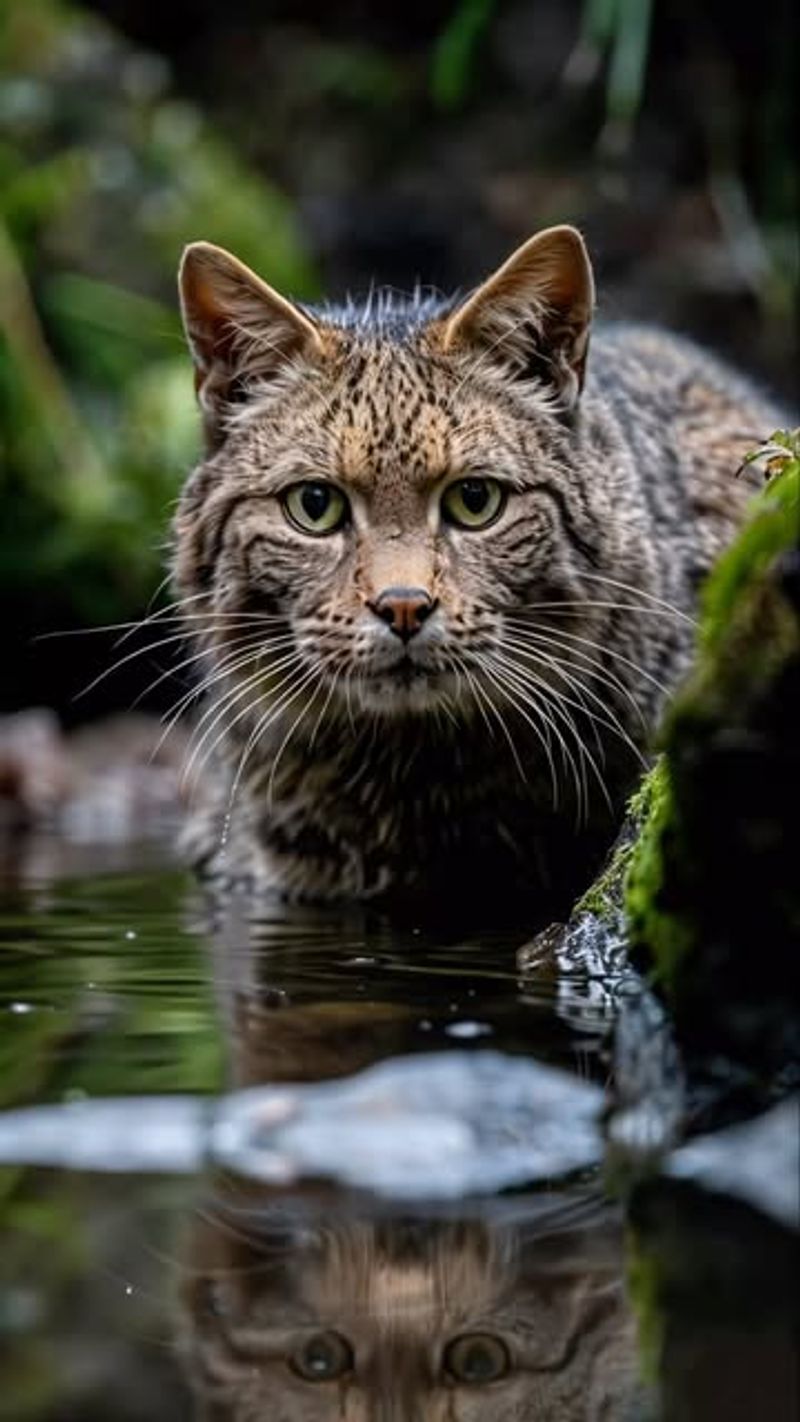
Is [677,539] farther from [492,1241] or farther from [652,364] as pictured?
[492,1241]

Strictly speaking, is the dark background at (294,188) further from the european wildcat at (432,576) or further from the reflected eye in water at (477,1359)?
the reflected eye in water at (477,1359)

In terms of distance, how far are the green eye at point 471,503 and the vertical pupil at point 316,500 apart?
9.7 inches

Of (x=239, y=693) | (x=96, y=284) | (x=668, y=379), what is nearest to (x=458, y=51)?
(x=96, y=284)

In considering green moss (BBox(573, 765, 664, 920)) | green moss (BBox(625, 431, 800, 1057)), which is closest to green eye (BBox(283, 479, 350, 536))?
green moss (BBox(573, 765, 664, 920))

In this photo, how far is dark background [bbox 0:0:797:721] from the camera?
897cm

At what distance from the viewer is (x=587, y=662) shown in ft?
15.1

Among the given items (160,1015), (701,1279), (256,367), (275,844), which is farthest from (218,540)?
(701,1279)

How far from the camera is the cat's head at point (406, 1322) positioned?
2014 millimetres

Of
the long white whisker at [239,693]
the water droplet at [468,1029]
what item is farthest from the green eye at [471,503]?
the water droplet at [468,1029]

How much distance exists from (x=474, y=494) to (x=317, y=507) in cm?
32

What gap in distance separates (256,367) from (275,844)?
3.59 ft

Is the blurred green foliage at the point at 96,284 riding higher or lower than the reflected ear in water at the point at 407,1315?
higher

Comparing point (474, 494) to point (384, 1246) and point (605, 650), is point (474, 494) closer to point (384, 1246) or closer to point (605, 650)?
point (605, 650)

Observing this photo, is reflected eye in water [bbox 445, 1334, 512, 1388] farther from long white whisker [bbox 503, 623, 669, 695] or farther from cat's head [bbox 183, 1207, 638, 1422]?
long white whisker [bbox 503, 623, 669, 695]
